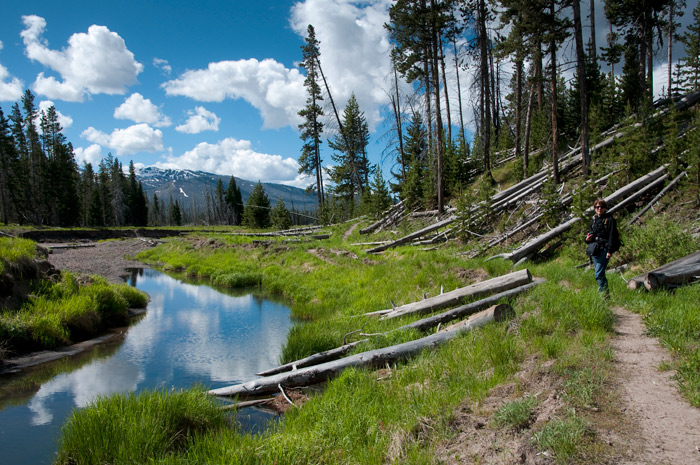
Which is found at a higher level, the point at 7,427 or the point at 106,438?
the point at 106,438

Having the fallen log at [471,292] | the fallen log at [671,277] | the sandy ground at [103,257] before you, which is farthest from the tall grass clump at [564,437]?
the sandy ground at [103,257]

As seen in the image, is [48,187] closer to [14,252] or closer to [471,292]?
[14,252]

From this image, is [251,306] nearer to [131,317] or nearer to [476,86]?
[131,317]

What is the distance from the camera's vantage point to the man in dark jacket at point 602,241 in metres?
7.55

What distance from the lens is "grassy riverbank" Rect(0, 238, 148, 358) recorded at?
8859 millimetres

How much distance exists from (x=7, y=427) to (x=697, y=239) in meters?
14.1

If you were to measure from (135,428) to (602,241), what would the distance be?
8.72 meters

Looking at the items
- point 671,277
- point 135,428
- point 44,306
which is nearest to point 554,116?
point 671,277

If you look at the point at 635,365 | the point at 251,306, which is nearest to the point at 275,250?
the point at 251,306

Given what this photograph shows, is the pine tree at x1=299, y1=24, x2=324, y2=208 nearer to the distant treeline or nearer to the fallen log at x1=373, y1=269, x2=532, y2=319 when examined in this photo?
the distant treeline

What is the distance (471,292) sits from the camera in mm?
8578

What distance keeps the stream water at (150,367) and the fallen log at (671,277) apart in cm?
746

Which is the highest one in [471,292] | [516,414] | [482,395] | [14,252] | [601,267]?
[14,252]

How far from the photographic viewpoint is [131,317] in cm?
1262
